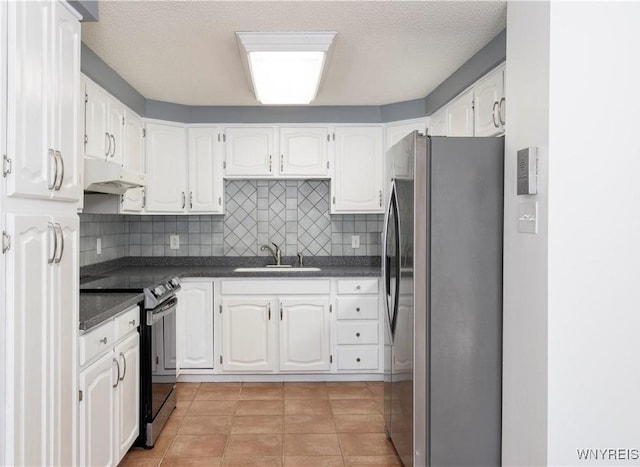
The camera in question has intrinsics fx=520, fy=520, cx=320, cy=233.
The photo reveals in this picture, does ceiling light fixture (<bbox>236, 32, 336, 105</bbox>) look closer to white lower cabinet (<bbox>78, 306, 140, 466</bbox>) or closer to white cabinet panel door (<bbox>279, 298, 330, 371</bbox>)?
white lower cabinet (<bbox>78, 306, 140, 466</bbox>)

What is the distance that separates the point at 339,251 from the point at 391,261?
1.87m

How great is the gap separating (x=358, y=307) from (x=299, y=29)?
7.54ft

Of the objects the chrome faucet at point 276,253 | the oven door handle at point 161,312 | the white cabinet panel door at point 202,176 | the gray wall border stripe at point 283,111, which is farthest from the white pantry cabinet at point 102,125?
the chrome faucet at point 276,253

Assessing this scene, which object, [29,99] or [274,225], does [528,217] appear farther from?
[274,225]

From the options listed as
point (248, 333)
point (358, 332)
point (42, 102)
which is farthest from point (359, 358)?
point (42, 102)

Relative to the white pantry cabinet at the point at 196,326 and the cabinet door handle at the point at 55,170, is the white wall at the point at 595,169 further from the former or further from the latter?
the white pantry cabinet at the point at 196,326

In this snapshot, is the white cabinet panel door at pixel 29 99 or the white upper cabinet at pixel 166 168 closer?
the white cabinet panel door at pixel 29 99

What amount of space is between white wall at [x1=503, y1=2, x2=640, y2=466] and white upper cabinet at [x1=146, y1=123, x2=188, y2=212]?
314 centimetres

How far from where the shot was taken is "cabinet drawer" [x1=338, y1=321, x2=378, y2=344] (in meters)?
4.25

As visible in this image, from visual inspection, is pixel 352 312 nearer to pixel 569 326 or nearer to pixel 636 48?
pixel 569 326

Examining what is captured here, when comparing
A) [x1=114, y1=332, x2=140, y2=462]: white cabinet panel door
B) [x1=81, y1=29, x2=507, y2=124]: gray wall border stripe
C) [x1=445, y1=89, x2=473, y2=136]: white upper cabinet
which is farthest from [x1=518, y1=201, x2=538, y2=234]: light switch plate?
[x1=114, y1=332, x2=140, y2=462]: white cabinet panel door

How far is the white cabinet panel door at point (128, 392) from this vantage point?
8.54 ft

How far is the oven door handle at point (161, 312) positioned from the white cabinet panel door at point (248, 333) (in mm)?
791

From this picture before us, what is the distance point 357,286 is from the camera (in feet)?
13.9
